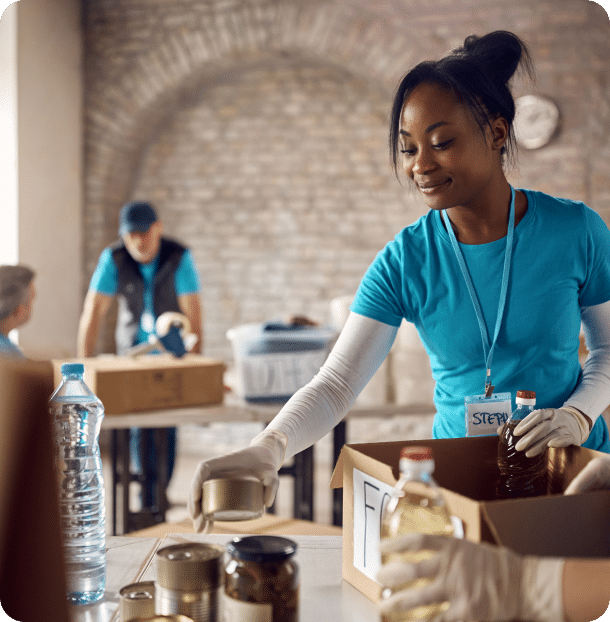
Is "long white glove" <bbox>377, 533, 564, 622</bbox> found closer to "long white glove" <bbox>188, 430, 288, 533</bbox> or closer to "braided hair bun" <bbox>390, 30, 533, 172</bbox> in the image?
"long white glove" <bbox>188, 430, 288, 533</bbox>

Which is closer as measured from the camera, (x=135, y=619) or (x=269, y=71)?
(x=135, y=619)

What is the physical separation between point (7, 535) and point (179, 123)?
422 centimetres

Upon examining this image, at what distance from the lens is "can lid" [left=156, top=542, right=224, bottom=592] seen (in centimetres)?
68

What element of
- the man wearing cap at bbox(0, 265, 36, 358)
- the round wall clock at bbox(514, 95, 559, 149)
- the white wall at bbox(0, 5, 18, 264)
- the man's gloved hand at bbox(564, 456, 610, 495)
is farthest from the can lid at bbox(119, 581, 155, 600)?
the round wall clock at bbox(514, 95, 559, 149)

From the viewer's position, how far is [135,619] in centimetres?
73

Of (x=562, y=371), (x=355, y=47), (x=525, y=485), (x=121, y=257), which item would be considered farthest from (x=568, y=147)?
(x=525, y=485)

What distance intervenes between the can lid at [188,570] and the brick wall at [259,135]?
11.3 feet

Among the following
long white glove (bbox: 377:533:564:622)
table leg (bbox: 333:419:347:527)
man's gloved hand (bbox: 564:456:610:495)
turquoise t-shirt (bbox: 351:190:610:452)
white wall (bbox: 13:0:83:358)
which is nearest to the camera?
long white glove (bbox: 377:533:564:622)

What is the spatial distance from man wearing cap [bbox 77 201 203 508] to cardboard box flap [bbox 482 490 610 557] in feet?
7.93

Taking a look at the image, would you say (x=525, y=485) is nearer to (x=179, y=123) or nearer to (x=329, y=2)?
(x=329, y=2)

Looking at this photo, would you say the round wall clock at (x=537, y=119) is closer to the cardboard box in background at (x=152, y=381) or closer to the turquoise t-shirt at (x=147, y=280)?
the turquoise t-shirt at (x=147, y=280)

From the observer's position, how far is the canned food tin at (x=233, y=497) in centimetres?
78

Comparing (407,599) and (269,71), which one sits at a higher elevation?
(269,71)

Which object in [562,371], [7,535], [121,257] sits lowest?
[7,535]
